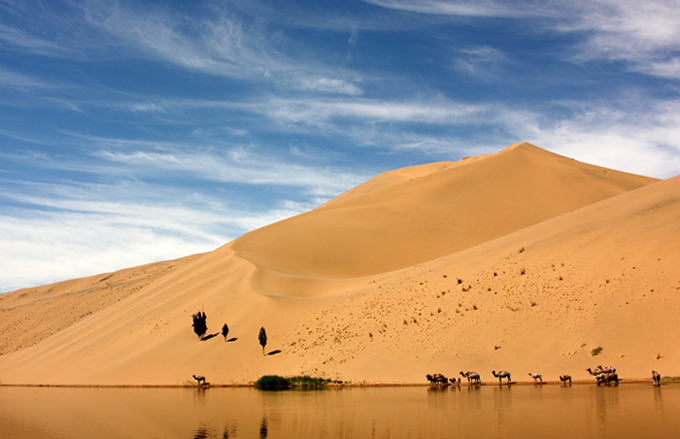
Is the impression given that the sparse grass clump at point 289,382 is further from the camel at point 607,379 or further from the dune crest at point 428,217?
the dune crest at point 428,217

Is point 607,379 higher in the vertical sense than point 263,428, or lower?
higher

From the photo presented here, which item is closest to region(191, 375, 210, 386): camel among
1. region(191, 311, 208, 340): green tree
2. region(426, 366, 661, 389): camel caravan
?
region(191, 311, 208, 340): green tree

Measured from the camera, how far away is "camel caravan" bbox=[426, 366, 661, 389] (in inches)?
765

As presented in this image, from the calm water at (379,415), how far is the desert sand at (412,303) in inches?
181

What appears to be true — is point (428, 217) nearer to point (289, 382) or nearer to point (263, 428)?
point (289, 382)

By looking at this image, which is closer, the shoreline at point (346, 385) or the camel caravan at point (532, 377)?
the camel caravan at point (532, 377)

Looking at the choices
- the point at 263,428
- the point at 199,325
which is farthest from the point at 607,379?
the point at 199,325

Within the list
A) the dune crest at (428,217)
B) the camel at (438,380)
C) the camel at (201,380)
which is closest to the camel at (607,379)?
the camel at (438,380)

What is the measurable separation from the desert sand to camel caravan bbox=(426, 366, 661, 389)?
872 mm

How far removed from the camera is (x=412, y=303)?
31656 millimetres

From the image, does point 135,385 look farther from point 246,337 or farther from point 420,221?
point 420,221

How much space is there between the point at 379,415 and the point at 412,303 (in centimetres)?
1669

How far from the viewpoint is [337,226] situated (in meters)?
55.3

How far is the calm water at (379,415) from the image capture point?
39.1 feet
